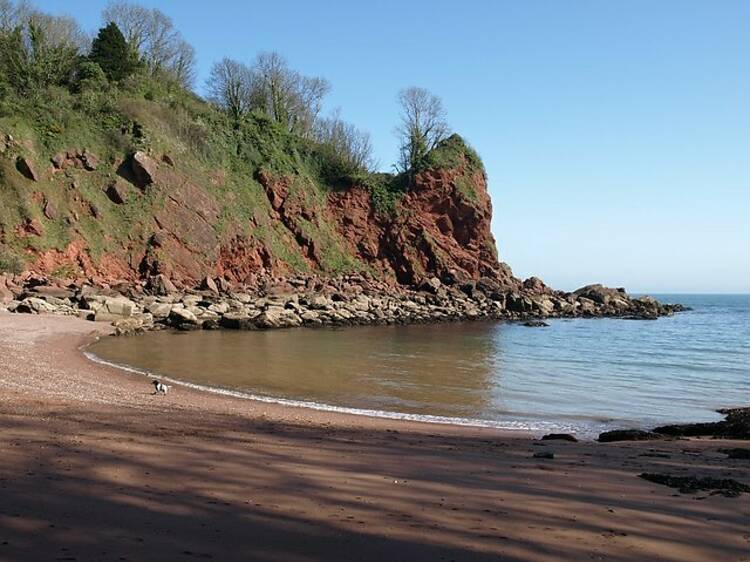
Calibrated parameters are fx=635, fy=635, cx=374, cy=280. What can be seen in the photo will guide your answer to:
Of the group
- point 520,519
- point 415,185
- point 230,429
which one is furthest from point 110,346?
point 415,185

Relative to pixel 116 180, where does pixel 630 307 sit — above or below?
below

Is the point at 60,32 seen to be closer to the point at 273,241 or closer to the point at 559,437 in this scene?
the point at 273,241

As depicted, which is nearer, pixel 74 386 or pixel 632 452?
pixel 632 452

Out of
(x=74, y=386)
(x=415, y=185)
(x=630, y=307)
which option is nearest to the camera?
(x=74, y=386)

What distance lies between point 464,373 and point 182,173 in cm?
3035

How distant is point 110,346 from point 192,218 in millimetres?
20959

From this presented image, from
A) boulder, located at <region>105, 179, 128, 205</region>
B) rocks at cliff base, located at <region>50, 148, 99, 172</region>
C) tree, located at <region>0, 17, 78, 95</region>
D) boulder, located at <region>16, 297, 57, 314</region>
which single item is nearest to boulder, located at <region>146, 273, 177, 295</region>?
boulder, located at <region>105, 179, 128, 205</region>

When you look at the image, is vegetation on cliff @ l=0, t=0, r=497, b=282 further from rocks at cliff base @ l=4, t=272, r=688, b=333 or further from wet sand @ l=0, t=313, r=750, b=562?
wet sand @ l=0, t=313, r=750, b=562

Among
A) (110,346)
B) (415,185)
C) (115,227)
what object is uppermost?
(415,185)

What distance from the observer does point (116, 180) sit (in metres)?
40.4

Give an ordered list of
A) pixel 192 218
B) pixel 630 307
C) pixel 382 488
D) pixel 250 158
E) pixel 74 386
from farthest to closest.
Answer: pixel 630 307 < pixel 250 158 < pixel 192 218 < pixel 74 386 < pixel 382 488

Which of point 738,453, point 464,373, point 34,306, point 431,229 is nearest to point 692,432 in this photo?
point 738,453

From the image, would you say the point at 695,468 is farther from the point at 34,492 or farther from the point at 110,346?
the point at 110,346

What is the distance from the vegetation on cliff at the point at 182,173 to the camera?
37781mm
